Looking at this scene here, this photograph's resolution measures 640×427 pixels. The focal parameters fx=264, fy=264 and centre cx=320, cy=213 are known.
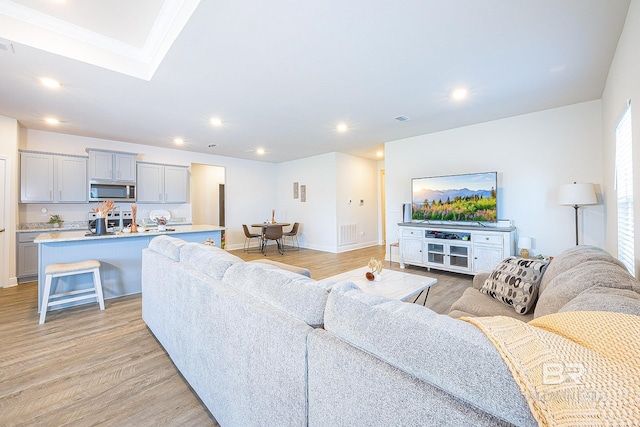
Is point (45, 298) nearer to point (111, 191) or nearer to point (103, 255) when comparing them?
point (103, 255)

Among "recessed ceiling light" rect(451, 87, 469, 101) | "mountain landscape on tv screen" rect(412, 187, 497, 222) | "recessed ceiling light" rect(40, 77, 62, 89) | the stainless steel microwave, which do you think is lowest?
"mountain landscape on tv screen" rect(412, 187, 497, 222)

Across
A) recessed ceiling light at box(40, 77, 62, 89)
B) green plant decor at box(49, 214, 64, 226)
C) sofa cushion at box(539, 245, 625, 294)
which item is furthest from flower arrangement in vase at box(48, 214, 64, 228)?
sofa cushion at box(539, 245, 625, 294)

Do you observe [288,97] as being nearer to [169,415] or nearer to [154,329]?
[154,329]

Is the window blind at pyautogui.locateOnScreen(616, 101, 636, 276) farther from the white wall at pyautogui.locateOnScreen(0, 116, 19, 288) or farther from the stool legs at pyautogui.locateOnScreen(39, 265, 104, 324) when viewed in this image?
the white wall at pyautogui.locateOnScreen(0, 116, 19, 288)

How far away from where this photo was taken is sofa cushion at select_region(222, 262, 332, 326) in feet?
3.27

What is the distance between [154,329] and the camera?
2307mm

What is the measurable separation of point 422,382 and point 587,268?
4.32 ft

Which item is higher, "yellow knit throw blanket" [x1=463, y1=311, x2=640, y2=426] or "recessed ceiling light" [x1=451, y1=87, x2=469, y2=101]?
"recessed ceiling light" [x1=451, y1=87, x2=469, y2=101]

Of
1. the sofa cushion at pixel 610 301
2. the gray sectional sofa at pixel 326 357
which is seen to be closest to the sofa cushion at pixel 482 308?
the sofa cushion at pixel 610 301

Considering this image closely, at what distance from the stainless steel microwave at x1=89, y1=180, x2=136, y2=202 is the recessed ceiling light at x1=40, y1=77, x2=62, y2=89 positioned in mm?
2441

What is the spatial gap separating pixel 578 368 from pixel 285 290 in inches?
34.9

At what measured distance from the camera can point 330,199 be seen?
6793mm

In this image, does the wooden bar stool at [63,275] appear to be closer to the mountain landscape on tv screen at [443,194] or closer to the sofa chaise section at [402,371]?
the sofa chaise section at [402,371]

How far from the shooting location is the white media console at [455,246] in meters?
3.90
